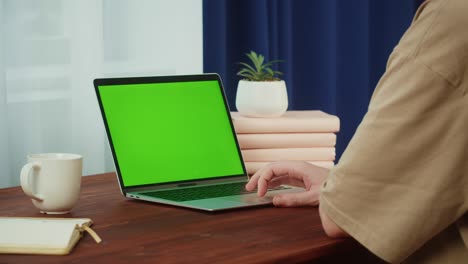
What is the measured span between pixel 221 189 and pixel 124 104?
0.82ft

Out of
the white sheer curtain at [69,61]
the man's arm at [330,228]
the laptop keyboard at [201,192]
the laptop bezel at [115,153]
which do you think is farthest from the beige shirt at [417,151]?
the white sheer curtain at [69,61]

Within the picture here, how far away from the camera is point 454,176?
1.16m

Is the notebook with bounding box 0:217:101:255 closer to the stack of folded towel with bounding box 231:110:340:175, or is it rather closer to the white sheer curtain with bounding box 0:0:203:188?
the stack of folded towel with bounding box 231:110:340:175

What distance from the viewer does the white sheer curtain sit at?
2.06 metres

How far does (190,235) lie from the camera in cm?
129

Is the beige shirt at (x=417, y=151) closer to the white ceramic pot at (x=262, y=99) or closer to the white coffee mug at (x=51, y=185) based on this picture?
the white coffee mug at (x=51, y=185)

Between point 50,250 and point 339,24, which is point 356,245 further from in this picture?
point 339,24

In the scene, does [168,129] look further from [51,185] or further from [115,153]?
[51,185]

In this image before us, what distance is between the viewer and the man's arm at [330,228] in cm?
127

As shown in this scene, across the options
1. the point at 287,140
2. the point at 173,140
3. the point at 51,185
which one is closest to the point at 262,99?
the point at 287,140

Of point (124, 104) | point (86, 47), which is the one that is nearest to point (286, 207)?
point (124, 104)

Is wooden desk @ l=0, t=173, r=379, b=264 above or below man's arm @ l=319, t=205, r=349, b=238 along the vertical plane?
below

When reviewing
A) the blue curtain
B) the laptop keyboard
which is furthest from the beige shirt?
the blue curtain

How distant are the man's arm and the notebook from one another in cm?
33
